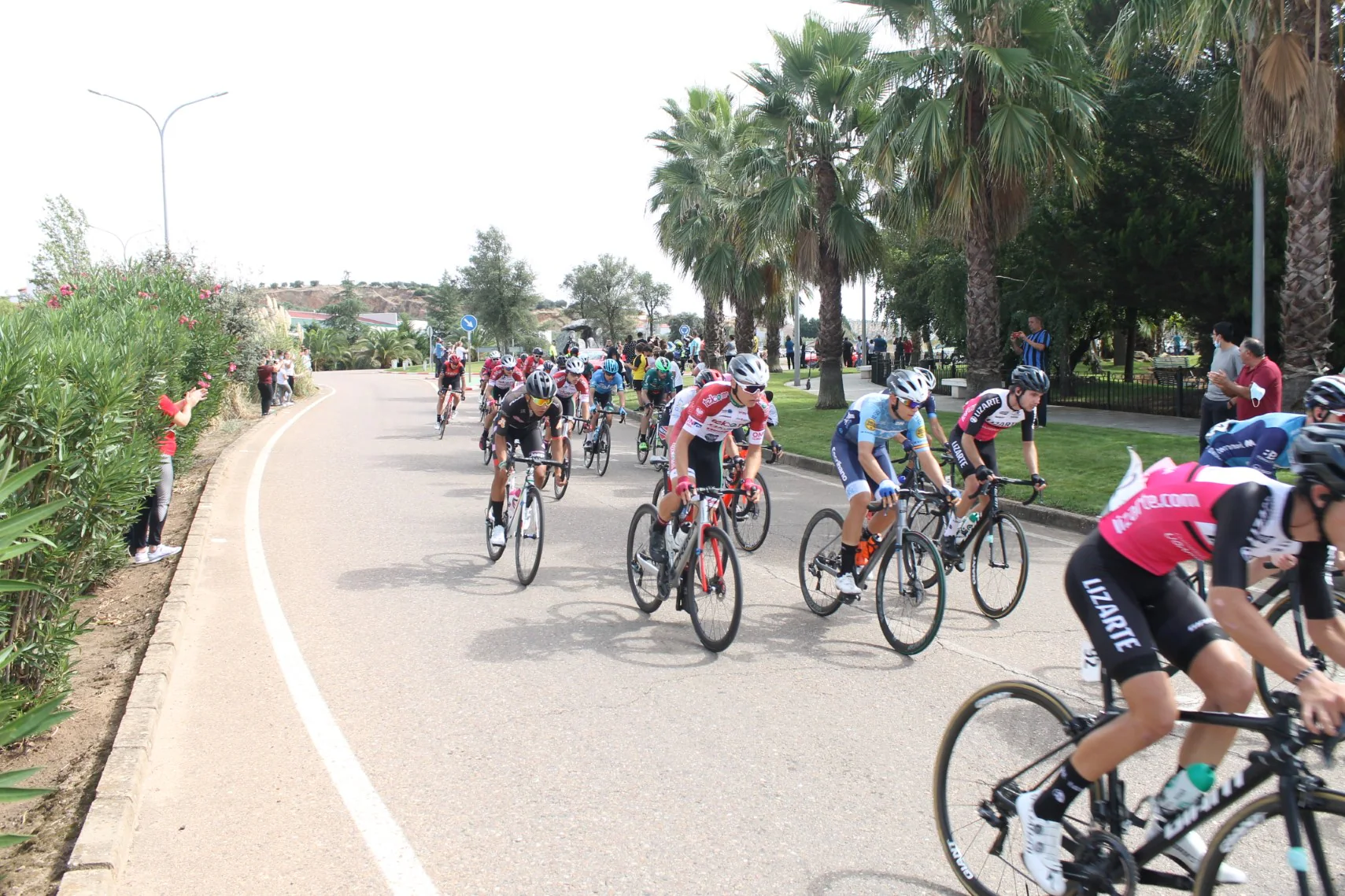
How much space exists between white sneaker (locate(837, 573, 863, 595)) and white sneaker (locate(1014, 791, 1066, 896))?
3786 millimetres

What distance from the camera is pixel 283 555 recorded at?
9.89 meters

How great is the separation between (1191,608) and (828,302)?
22.1 meters

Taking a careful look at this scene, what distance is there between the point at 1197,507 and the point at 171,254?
25.3 metres

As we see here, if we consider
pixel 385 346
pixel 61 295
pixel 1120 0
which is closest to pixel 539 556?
pixel 61 295

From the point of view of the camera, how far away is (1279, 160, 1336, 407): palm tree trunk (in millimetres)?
14586

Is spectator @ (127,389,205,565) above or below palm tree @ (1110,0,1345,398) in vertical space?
below

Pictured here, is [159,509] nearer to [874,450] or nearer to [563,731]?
[563,731]

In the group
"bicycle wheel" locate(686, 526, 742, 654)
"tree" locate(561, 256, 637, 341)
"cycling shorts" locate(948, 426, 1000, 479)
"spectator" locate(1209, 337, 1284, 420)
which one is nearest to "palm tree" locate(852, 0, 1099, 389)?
"spectator" locate(1209, 337, 1284, 420)

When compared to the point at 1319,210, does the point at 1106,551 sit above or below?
below

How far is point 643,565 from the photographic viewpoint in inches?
302

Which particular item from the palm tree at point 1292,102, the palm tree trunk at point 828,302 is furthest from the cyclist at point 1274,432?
the palm tree trunk at point 828,302

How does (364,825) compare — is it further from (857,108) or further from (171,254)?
(171,254)

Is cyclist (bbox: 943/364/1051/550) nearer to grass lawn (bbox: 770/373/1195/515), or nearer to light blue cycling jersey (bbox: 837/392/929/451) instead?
light blue cycling jersey (bbox: 837/392/929/451)

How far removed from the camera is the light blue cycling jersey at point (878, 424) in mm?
7379
